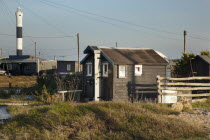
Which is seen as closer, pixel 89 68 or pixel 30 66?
pixel 89 68

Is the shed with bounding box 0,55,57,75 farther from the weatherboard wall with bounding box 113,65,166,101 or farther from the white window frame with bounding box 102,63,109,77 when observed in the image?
the weatherboard wall with bounding box 113,65,166,101

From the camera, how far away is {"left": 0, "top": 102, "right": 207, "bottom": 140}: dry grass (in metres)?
7.75

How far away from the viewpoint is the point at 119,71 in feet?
58.5

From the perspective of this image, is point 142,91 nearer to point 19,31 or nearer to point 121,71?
point 121,71

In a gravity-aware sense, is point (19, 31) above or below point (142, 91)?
above

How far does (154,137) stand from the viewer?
7.52 m

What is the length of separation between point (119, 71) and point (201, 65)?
652 centimetres

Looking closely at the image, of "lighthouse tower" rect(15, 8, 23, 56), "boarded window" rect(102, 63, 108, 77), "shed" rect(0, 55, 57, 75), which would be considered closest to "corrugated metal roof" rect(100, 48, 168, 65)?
"boarded window" rect(102, 63, 108, 77)

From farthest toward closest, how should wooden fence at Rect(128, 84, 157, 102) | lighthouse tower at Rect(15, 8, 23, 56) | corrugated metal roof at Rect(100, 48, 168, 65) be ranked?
lighthouse tower at Rect(15, 8, 23, 56)
corrugated metal roof at Rect(100, 48, 168, 65)
wooden fence at Rect(128, 84, 157, 102)

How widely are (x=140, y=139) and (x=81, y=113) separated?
2.41m

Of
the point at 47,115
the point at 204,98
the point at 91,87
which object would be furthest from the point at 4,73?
the point at 47,115

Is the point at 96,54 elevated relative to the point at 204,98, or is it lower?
elevated

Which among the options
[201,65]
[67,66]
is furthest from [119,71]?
[67,66]

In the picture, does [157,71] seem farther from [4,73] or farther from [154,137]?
[4,73]
